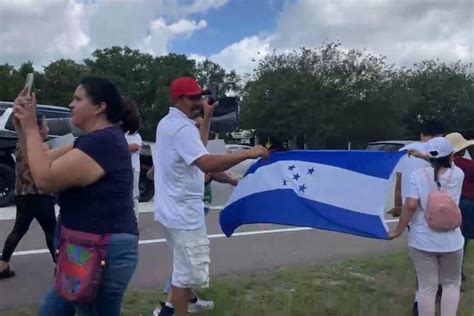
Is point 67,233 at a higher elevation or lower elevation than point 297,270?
higher

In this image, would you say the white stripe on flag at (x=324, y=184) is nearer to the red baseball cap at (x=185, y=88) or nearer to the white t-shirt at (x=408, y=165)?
the white t-shirt at (x=408, y=165)

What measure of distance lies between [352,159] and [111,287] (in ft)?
8.91

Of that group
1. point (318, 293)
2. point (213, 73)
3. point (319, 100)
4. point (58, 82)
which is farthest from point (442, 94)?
point (318, 293)

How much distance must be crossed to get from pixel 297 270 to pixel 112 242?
4799 mm

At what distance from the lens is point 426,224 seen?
5125mm

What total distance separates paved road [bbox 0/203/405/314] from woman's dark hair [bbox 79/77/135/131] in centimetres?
330

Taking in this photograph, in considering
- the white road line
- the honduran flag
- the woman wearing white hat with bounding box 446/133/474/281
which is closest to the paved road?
the white road line

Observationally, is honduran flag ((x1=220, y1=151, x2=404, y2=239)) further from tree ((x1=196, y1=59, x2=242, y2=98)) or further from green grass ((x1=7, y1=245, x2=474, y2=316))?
tree ((x1=196, y1=59, x2=242, y2=98))

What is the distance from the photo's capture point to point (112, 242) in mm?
3436

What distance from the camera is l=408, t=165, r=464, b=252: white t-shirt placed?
201 inches

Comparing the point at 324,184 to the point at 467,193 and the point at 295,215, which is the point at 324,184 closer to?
the point at 295,215

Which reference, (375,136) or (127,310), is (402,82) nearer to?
(375,136)

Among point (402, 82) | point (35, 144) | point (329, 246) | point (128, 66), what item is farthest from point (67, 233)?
point (128, 66)

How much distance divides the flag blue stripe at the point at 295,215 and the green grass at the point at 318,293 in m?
0.80
